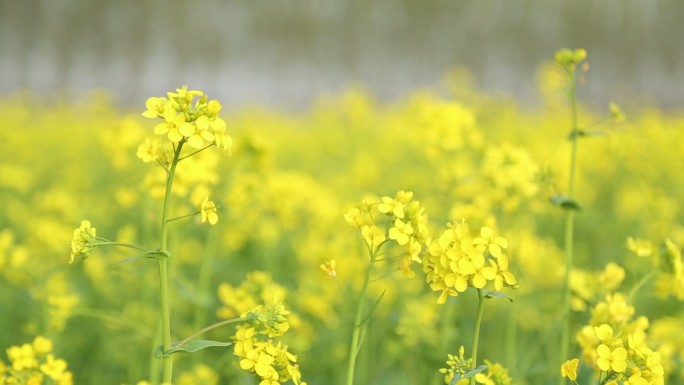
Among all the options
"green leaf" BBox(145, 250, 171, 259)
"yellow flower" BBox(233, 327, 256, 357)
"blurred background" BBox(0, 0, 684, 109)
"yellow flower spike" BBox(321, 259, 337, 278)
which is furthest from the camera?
"blurred background" BBox(0, 0, 684, 109)

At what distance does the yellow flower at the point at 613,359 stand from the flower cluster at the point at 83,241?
97 centimetres

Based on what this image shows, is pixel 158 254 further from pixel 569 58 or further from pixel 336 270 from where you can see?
pixel 336 270

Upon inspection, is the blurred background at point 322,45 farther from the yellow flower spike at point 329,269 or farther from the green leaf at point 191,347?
the green leaf at point 191,347

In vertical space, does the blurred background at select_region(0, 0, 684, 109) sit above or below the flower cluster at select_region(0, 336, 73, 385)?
above

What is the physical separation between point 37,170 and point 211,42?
9.45m

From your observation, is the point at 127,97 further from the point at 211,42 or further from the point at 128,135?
the point at 128,135

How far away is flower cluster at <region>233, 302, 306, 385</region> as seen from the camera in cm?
137

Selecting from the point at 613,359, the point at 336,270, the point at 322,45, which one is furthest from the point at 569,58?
the point at 322,45

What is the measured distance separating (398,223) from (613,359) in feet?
1.55

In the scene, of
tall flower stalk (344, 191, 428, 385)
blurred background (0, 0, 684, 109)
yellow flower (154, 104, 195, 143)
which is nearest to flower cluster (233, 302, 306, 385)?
tall flower stalk (344, 191, 428, 385)

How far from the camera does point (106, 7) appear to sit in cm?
1434

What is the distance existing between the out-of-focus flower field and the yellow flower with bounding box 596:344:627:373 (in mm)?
394

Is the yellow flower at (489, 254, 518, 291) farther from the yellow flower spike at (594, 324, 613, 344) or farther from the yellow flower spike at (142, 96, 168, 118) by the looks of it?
the yellow flower spike at (142, 96, 168, 118)

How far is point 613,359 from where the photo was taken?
1.35m
